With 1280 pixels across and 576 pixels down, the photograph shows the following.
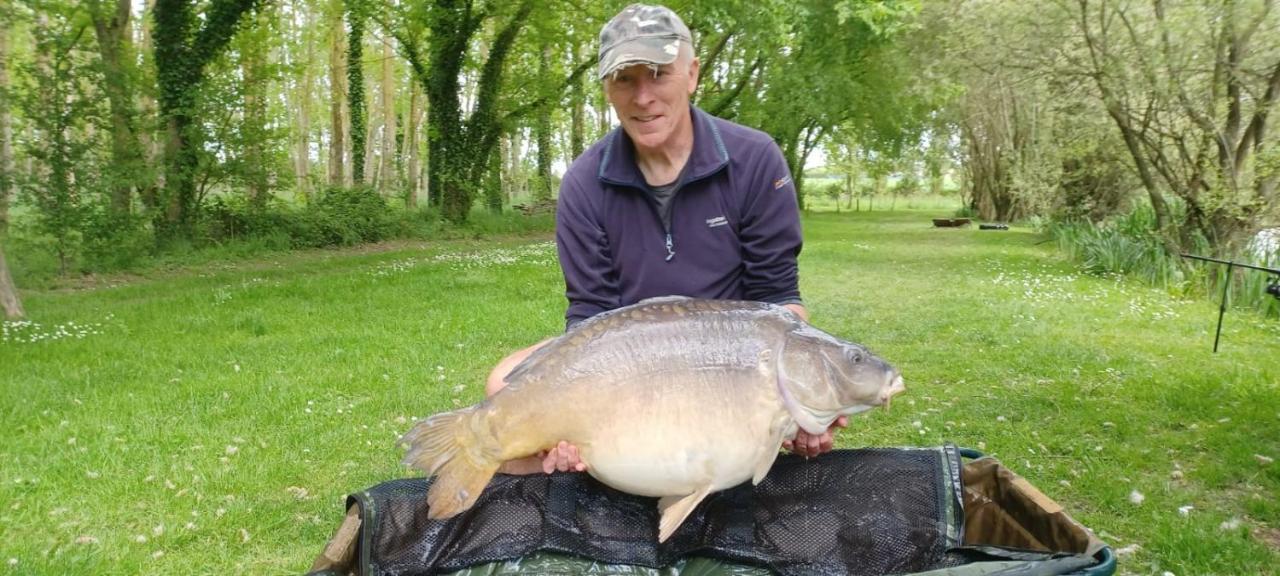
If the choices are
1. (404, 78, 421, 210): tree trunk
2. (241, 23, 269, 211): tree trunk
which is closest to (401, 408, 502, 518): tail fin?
(241, 23, 269, 211): tree trunk

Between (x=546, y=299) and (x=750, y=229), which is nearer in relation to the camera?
(x=750, y=229)

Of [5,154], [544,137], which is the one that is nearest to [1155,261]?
[5,154]

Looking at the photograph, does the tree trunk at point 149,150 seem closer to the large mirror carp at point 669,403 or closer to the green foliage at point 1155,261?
the large mirror carp at point 669,403

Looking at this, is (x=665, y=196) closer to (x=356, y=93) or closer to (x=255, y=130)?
(x=255, y=130)

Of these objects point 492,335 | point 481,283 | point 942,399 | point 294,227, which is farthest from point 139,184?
point 942,399

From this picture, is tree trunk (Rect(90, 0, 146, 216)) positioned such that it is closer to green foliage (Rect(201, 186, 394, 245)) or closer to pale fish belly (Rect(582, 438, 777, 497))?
green foliage (Rect(201, 186, 394, 245))

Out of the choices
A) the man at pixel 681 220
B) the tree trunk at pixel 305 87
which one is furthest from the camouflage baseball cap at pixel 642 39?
the tree trunk at pixel 305 87

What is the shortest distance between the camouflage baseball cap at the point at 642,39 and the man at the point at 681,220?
11cm

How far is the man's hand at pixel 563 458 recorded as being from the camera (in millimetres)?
1726

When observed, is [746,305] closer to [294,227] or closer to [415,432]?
[415,432]

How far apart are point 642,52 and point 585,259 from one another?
0.58 m

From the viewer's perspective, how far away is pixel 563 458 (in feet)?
5.72

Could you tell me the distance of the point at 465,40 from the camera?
548 inches

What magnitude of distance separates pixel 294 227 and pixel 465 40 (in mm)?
4383
